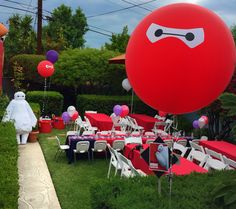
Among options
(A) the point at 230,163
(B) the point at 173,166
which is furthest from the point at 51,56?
(A) the point at 230,163

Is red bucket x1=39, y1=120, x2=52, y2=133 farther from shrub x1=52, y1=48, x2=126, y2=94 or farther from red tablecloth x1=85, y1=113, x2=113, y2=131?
shrub x1=52, y1=48, x2=126, y2=94

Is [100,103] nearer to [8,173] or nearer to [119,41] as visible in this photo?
[119,41]

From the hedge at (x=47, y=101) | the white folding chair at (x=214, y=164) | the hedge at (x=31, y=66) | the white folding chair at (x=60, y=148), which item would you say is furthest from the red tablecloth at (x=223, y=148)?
the hedge at (x=31, y=66)

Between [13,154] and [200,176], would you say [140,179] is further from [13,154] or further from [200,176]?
[13,154]

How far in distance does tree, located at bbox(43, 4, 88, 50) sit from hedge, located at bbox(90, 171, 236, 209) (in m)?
32.6

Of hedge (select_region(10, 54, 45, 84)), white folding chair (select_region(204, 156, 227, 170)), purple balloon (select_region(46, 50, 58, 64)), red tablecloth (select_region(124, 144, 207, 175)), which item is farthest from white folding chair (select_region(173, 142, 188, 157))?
hedge (select_region(10, 54, 45, 84))

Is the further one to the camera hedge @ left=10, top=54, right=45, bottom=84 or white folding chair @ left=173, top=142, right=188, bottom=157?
hedge @ left=10, top=54, right=45, bottom=84

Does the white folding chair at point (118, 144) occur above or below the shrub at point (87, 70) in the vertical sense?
below

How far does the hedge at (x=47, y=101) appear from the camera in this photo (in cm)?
A: 1825

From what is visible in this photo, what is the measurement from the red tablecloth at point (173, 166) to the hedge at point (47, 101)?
29.3 ft

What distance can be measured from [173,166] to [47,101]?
11784 mm

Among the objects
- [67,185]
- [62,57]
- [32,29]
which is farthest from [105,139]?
[32,29]

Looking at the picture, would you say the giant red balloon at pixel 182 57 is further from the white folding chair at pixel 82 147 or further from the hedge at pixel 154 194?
the white folding chair at pixel 82 147

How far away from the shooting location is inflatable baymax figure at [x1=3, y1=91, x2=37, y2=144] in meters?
12.8
